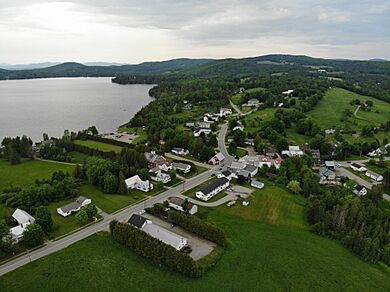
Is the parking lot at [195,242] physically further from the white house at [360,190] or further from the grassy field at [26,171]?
the white house at [360,190]

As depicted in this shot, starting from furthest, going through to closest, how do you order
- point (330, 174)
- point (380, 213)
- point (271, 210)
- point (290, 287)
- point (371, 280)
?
point (330, 174)
point (271, 210)
point (380, 213)
point (371, 280)
point (290, 287)

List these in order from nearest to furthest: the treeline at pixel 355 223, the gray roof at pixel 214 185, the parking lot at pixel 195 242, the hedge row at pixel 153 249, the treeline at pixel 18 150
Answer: the hedge row at pixel 153 249, the parking lot at pixel 195 242, the treeline at pixel 355 223, the gray roof at pixel 214 185, the treeline at pixel 18 150

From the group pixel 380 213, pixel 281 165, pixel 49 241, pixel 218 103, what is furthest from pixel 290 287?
→ pixel 218 103

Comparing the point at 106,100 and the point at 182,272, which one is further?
the point at 106,100

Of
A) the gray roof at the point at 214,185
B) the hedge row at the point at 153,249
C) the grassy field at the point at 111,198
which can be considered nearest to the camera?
the hedge row at the point at 153,249

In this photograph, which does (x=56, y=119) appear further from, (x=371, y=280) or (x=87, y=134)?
(x=371, y=280)

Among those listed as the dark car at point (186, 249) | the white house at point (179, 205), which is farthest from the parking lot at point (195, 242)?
the white house at point (179, 205)

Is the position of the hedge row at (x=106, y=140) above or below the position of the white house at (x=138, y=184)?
above
